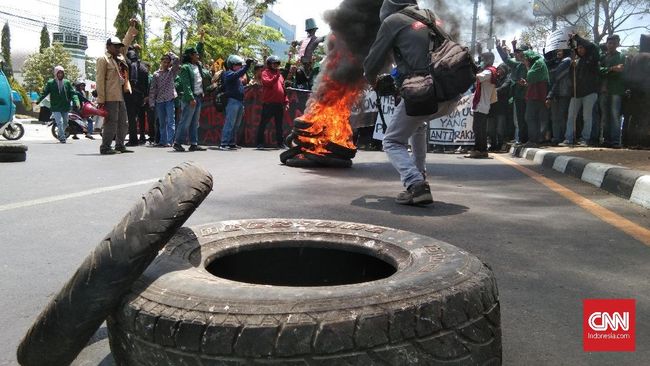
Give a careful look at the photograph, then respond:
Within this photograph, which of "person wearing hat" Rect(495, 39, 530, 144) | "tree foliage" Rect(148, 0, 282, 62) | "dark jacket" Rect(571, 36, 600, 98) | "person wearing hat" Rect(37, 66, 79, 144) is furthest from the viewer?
"tree foliage" Rect(148, 0, 282, 62)

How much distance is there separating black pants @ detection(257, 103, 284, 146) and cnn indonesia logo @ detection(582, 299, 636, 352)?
35.0ft

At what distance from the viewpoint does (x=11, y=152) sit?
7.61m

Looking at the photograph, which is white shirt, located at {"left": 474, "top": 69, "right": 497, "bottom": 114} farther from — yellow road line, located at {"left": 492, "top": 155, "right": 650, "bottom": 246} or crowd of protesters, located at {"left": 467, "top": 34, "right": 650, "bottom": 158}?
yellow road line, located at {"left": 492, "top": 155, "right": 650, "bottom": 246}

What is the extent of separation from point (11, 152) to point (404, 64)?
582 centimetres

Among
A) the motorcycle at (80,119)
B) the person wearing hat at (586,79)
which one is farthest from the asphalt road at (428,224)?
the motorcycle at (80,119)

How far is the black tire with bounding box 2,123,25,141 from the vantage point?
13.9 metres

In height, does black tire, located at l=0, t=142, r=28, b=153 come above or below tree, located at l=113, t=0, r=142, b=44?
below

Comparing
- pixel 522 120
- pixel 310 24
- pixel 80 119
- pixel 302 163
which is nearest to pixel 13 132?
pixel 80 119

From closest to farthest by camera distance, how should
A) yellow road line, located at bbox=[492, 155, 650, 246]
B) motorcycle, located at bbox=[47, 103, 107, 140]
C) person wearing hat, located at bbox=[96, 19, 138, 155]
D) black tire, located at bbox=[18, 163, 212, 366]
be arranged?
black tire, located at bbox=[18, 163, 212, 366]
yellow road line, located at bbox=[492, 155, 650, 246]
person wearing hat, located at bbox=[96, 19, 138, 155]
motorcycle, located at bbox=[47, 103, 107, 140]

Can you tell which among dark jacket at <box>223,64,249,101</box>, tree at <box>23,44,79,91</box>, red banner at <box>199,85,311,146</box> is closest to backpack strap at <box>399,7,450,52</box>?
dark jacket at <box>223,64,249,101</box>

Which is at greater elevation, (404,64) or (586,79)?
(586,79)

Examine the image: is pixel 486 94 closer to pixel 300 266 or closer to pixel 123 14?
pixel 300 266

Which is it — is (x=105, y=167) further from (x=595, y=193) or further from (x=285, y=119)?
(x=285, y=119)

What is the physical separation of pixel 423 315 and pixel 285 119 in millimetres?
12747
